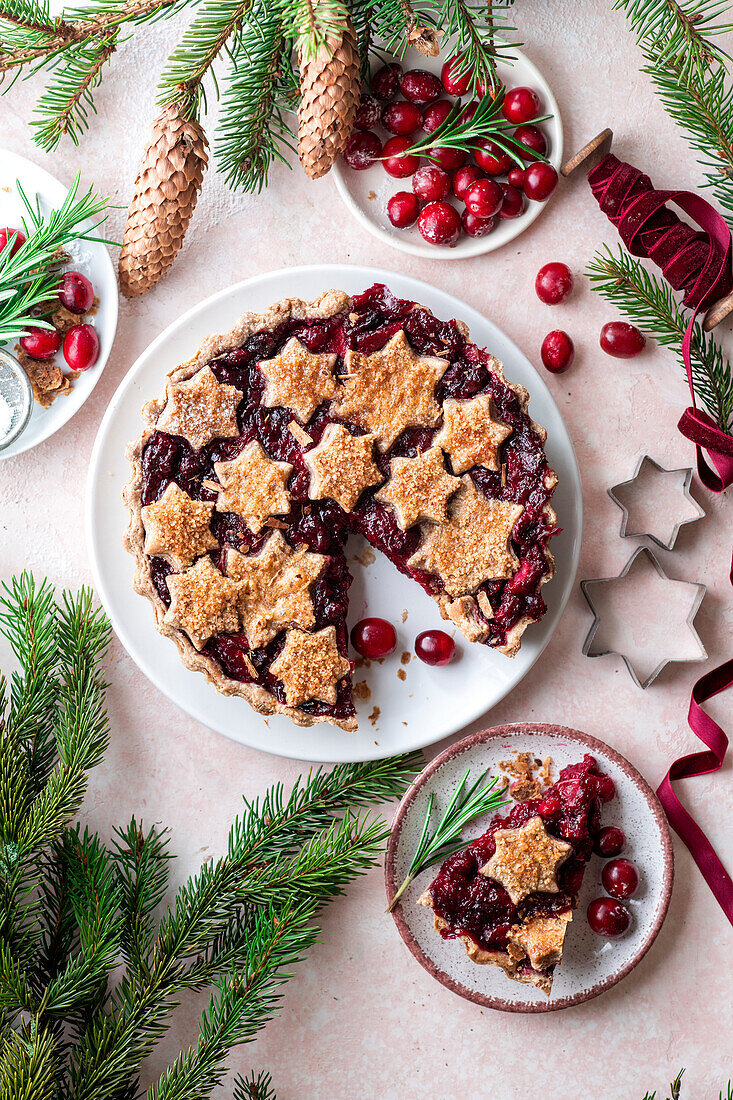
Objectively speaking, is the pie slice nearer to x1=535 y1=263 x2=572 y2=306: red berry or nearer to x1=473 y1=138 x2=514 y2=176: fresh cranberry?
x1=535 y1=263 x2=572 y2=306: red berry

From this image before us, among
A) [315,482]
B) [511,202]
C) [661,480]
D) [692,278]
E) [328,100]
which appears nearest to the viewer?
[328,100]

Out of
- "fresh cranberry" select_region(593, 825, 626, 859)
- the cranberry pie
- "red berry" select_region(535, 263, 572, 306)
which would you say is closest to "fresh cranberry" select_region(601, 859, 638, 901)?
"fresh cranberry" select_region(593, 825, 626, 859)

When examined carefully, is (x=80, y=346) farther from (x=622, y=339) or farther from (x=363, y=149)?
(x=622, y=339)

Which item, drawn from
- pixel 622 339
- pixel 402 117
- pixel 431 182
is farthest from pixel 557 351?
pixel 402 117

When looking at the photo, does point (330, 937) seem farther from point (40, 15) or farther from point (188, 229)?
point (40, 15)

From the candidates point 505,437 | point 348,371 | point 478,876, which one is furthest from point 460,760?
point 348,371

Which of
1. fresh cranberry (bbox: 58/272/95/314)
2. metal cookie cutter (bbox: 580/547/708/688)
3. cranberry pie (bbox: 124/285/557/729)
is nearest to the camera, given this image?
cranberry pie (bbox: 124/285/557/729)
